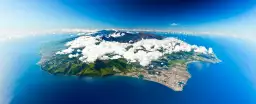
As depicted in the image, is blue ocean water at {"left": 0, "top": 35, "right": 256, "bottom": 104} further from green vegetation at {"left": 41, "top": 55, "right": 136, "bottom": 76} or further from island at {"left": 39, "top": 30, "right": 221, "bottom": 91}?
green vegetation at {"left": 41, "top": 55, "right": 136, "bottom": 76}

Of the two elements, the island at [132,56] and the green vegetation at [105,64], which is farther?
the green vegetation at [105,64]

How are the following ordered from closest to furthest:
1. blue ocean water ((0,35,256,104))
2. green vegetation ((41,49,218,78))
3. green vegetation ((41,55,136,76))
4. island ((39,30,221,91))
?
blue ocean water ((0,35,256,104)) → island ((39,30,221,91)) → green vegetation ((41,49,218,78)) → green vegetation ((41,55,136,76))

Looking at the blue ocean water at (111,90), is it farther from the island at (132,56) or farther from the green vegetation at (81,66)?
the green vegetation at (81,66)

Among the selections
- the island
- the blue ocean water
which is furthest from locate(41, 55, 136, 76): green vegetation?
the blue ocean water

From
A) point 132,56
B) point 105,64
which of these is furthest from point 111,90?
point 105,64

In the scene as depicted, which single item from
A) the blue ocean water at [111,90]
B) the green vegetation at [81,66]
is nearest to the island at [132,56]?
the green vegetation at [81,66]
